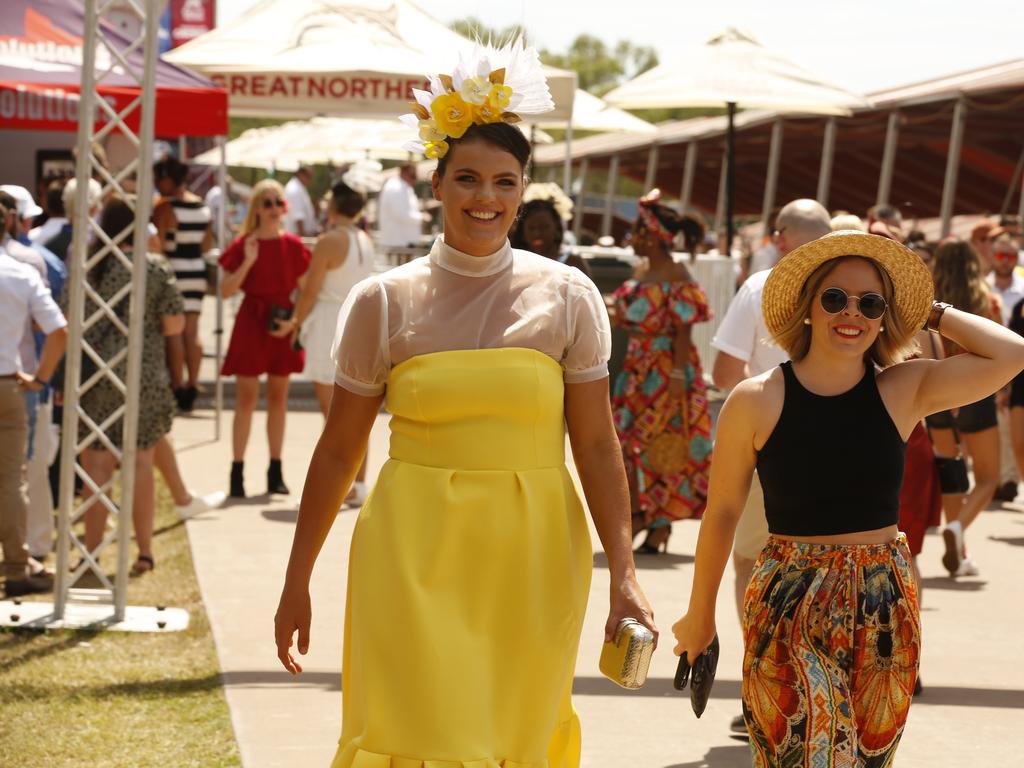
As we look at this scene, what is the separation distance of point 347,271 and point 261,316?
72cm

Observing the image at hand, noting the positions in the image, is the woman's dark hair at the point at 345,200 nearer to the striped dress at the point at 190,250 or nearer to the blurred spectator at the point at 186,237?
the blurred spectator at the point at 186,237

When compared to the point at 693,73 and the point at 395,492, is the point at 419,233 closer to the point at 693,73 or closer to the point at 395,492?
the point at 693,73

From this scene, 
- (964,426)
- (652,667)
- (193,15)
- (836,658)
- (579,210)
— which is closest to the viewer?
(836,658)

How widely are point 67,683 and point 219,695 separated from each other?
0.61 metres

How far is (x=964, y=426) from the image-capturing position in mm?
9852

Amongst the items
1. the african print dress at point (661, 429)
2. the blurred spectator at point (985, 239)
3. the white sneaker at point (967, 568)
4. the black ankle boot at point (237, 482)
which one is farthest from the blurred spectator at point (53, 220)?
the blurred spectator at point (985, 239)

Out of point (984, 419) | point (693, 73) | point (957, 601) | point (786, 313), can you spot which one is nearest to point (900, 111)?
point (693, 73)

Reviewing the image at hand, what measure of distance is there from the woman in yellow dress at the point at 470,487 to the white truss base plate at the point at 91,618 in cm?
377

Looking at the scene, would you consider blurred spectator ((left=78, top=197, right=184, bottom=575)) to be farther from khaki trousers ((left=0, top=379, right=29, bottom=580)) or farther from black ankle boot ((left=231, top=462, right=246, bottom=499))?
black ankle boot ((left=231, top=462, right=246, bottom=499))

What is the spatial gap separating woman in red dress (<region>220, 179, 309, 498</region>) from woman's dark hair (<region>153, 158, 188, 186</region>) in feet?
11.2

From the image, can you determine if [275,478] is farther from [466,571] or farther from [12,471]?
[466,571]

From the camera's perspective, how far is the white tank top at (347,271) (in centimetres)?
1077

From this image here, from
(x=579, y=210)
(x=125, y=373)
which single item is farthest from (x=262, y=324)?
(x=579, y=210)

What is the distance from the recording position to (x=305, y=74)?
507 inches
